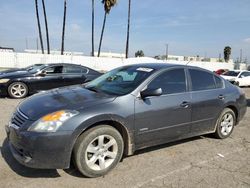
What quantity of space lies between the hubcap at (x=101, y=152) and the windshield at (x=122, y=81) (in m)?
0.76

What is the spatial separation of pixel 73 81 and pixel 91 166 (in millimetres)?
6874

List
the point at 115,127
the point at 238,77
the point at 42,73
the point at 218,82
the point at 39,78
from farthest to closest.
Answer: the point at 238,77
the point at 42,73
the point at 39,78
the point at 218,82
the point at 115,127

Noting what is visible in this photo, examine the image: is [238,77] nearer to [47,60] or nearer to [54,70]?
[54,70]

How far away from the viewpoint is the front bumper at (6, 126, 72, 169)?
3.30m

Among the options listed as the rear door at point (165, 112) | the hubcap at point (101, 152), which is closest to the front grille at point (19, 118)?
the hubcap at point (101, 152)

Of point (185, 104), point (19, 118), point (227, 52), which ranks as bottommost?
point (19, 118)

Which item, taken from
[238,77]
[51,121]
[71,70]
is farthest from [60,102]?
[238,77]

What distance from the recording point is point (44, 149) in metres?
3.32

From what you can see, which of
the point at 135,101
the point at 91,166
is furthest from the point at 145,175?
the point at 135,101

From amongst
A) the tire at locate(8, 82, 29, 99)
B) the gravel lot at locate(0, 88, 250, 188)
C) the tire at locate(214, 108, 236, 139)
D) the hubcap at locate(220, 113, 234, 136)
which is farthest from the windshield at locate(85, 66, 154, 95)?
the tire at locate(8, 82, 29, 99)

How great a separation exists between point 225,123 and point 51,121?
12.0 feet

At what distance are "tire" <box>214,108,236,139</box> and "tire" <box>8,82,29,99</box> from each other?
6.70 m

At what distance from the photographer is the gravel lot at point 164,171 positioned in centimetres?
351

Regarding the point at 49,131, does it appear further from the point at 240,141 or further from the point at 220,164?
the point at 240,141
